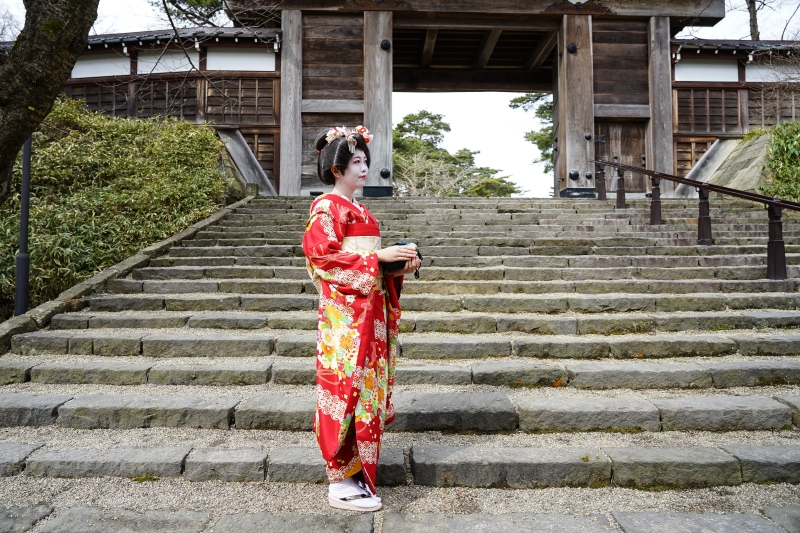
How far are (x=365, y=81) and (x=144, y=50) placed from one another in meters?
5.39

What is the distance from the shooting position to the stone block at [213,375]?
3.76m

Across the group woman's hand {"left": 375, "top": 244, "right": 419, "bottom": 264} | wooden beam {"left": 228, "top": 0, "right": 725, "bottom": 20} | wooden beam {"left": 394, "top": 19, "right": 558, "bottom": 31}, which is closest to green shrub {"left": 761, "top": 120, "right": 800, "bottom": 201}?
wooden beam {"left": 228, "top": 0, "right": 725, "bottom": 20}

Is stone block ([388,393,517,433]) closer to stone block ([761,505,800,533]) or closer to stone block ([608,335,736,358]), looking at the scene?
stone block ([761,505,800,533])

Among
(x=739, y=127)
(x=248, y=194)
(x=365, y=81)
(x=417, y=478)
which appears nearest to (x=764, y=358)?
(x=417, y=478)

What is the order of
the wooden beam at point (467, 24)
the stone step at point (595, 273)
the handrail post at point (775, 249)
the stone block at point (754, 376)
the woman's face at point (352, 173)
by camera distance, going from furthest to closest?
the wooden beam at point (467, 24), the stone step at point (595, 273), the handrail post at point (775, 249), the stone block at point (754, 376), the woman's face at point (352, 173)

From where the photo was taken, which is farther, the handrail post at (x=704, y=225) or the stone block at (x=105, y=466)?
the handrail post at (x=704, y=225)

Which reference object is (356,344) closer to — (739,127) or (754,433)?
(754,433)

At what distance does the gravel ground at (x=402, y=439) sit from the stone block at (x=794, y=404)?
8cm

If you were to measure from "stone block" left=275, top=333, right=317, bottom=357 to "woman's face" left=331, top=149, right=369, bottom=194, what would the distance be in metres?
2.05

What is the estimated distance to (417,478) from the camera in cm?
265

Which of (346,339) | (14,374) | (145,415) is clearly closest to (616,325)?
(346,339)

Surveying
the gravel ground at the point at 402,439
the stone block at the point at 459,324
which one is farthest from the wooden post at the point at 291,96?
the gravel ground at the point at 402,439

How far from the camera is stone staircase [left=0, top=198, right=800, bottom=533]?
2463mm

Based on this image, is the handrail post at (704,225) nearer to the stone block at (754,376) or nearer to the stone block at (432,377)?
the stone block at (754,376)
